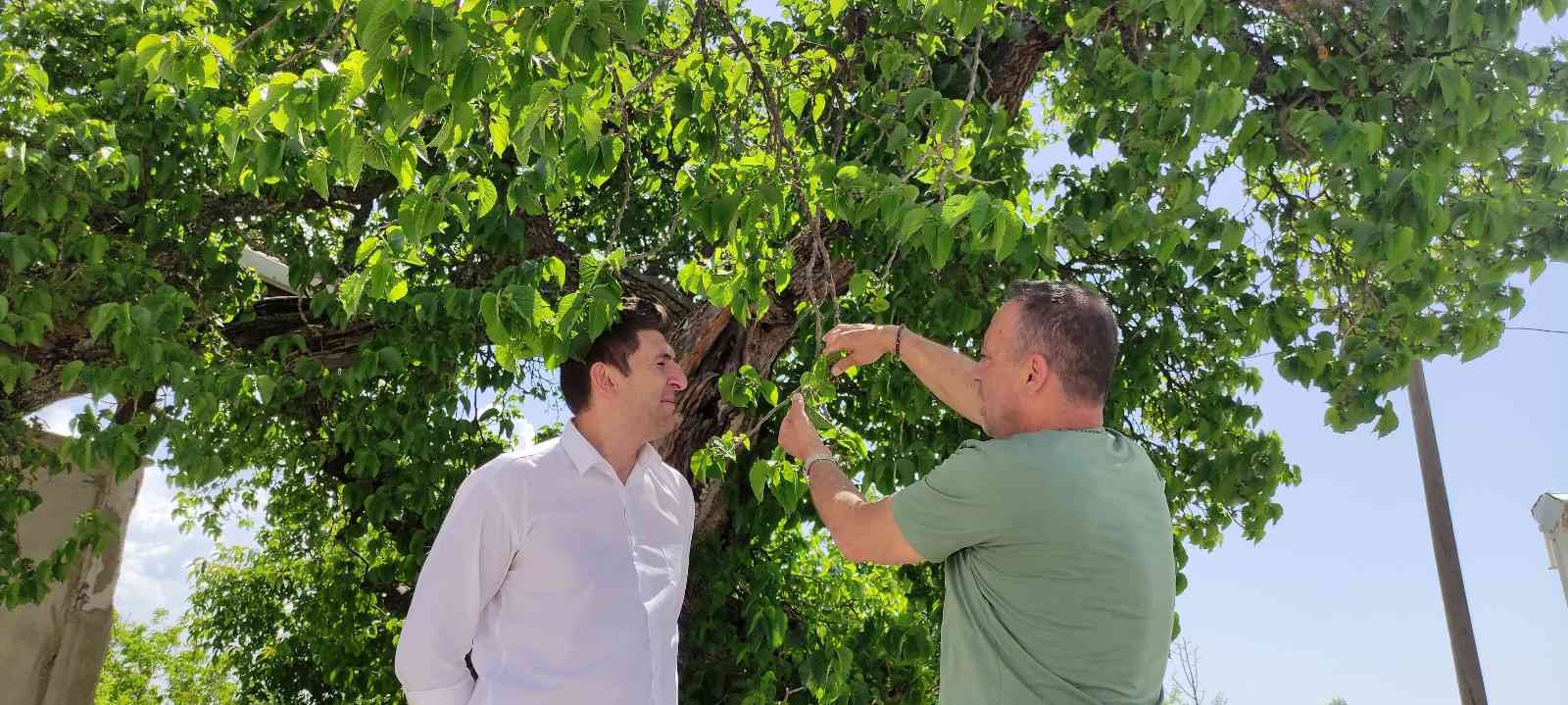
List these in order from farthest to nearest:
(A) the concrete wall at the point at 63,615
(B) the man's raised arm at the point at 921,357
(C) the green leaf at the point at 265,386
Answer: (A) the concrete wall at the point at 63,615 → (C) the green leaf at the point at 265,386 → (B) the man's raised arm at the point at 921,357

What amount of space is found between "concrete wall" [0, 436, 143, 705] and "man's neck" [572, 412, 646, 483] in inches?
200

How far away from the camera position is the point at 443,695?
84.6 inches

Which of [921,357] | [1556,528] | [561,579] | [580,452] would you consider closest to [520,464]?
[580,452]

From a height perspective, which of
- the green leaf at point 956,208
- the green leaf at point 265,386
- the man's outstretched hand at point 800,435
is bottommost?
the man's outstretched hand at point 800,435

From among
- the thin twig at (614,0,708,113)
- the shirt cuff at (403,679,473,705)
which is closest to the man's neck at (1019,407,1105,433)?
the thin twig at (614,0,708,113)

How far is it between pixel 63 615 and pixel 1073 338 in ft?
21.8

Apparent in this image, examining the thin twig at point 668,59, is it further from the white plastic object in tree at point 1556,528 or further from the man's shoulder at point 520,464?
the white plastic object in tree at point 1556,528

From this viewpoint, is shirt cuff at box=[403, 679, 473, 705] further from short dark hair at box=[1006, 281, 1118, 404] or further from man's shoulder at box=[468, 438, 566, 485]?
short dark hair at box=[1006, 281, 1118, 404]

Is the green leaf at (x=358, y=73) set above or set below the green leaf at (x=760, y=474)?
above

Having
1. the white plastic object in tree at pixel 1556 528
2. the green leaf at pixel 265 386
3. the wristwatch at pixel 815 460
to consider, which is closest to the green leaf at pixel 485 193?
the wristwatch at pixel 815 460

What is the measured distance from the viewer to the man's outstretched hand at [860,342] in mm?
2389

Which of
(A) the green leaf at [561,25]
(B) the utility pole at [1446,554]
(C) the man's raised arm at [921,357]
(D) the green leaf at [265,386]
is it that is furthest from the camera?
(B) the utility pole at [1446,554]

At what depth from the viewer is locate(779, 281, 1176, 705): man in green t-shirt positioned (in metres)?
1.68

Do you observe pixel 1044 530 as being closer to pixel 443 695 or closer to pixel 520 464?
pixel 520 464
